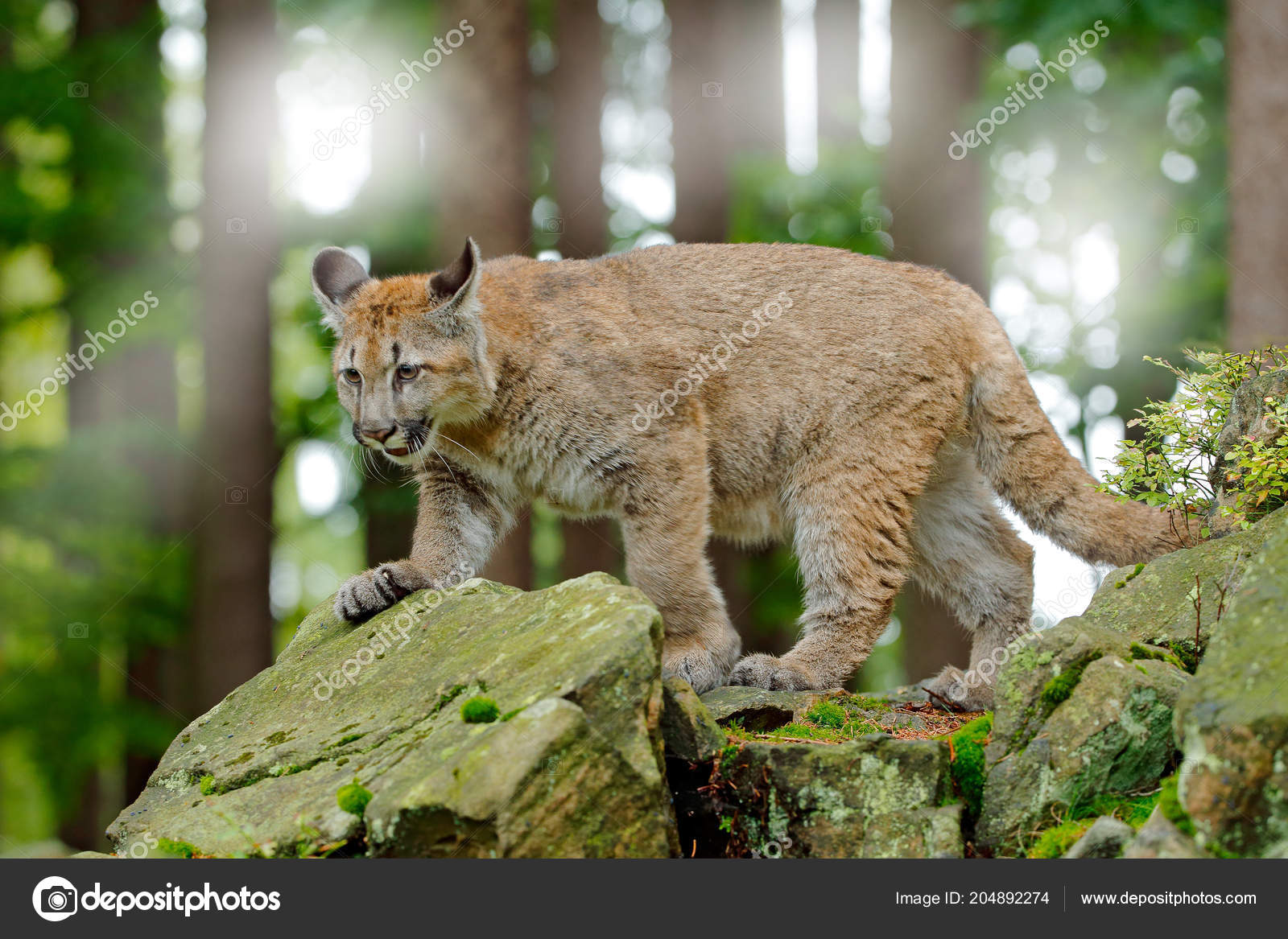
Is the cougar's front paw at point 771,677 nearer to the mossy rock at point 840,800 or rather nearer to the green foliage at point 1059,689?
the mossy rock at point 840,800

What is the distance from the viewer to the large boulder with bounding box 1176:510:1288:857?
347 centimetres

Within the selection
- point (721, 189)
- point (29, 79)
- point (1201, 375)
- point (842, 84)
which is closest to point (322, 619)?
point (1201, 375)

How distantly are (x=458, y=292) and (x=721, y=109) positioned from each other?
7.50 m

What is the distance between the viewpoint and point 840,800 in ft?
14.8

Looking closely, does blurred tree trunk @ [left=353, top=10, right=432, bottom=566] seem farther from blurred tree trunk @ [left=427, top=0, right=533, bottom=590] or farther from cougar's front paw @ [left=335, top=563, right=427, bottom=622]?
cougar's front paw @ [left=335, top=563, right=427, bottom=622]

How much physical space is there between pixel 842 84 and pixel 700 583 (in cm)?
1098

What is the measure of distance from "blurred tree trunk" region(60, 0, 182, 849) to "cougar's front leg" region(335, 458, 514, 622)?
7.55m

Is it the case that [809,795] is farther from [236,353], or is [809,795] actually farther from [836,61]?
[836,61]

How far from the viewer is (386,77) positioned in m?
13.1

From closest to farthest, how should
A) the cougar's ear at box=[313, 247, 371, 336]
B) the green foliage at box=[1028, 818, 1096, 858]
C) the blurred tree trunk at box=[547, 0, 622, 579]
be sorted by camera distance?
the green foliage at box=[1028, 818, 1096, 858], the cougar's ear at box=[313, 247, 371, 336], the blurred tree trunk at box=[547, 0, 622, 579]

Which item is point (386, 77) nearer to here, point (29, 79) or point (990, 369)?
point (29, 79)

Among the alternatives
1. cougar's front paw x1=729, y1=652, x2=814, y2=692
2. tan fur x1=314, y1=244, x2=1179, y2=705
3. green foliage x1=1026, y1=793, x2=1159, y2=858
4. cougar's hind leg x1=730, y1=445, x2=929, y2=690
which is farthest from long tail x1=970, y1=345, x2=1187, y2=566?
green foliage x1=1026, y1=793, x2=1159, y2=858

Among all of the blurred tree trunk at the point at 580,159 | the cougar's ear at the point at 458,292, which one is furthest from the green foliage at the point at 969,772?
the blurred tree trunk at the point at 580,159

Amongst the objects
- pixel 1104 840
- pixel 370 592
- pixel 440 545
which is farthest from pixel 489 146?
pixel 1104 840
